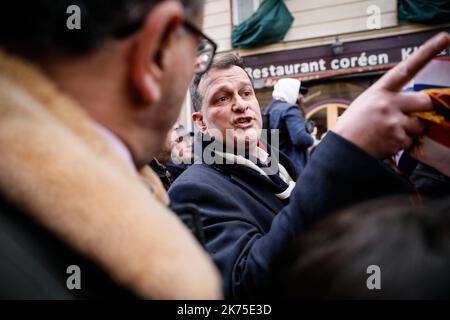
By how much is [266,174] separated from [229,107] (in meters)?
0.50

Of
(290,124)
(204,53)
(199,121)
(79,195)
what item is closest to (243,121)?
(199,121)

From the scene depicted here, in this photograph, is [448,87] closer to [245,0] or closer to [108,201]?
[108,201]

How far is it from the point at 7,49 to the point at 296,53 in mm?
8219

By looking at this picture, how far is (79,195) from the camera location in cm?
62

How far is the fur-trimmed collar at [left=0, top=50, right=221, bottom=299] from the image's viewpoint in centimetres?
61

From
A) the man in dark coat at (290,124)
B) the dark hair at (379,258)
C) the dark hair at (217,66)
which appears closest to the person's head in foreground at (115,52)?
the dark hair at (379,258)

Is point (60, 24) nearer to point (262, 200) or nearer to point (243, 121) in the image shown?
point (262, 200)

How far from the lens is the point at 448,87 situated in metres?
1.20

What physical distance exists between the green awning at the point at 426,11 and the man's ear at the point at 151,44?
314 inches

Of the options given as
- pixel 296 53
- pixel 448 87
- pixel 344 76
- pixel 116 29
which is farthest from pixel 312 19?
pixel 116 29

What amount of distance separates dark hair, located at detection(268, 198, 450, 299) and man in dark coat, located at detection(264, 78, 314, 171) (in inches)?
127

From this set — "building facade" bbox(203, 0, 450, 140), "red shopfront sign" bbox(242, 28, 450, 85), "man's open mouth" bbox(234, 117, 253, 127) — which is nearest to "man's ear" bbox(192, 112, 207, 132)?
"man's open mouth" bbox(234, 117, 253, 127)

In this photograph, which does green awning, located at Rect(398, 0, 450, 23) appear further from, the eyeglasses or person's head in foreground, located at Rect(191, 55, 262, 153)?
the eyeglasses

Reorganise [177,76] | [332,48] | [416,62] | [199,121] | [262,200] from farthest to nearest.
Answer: [332,48], [199,121], [262,200], [416,62], [177,76]
